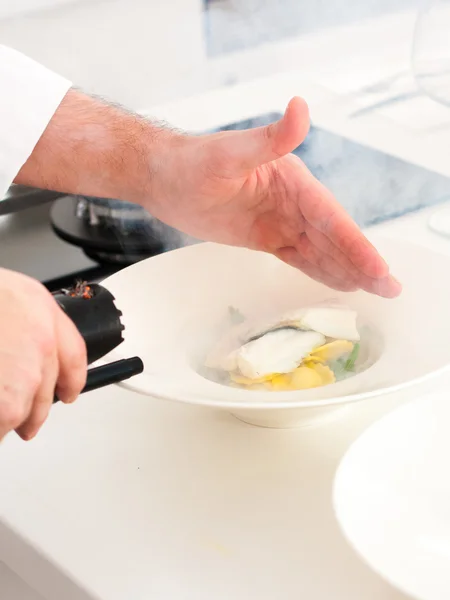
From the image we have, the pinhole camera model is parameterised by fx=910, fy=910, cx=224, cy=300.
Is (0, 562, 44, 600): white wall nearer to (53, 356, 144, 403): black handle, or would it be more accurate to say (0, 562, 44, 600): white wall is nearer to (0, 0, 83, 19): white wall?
(53, 356, 144, 403): black handle

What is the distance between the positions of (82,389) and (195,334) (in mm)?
263

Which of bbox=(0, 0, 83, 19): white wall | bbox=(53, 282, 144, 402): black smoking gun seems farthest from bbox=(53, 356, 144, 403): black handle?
bbox=(0, 0, 83, 19): white wall

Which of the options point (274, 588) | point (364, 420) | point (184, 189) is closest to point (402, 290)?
point (364, 420)

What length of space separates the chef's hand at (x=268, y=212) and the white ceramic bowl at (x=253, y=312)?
0.08 ft

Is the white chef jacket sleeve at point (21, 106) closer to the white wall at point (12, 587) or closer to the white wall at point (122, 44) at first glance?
the white wall at point (12, 587)

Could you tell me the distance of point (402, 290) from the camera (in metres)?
0.95

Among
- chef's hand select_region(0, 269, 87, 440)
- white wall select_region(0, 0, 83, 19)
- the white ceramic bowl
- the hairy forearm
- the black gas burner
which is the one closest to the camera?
chef's hand select_region(0, 269, 87, 440)

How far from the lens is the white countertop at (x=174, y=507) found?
0.70m

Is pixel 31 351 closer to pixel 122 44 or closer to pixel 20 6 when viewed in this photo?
pixel 20 6

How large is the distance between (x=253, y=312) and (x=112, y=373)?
0.98 ft

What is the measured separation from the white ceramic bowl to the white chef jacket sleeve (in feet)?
0.70

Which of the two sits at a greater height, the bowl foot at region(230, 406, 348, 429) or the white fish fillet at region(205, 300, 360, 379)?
the white fish fillet at region(205, 300, 360, 379)

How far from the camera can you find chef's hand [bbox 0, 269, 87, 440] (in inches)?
24.6

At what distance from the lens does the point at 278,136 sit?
0.81 meters
